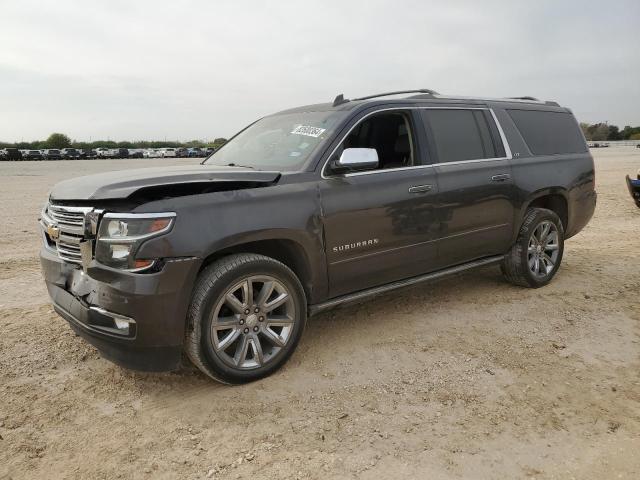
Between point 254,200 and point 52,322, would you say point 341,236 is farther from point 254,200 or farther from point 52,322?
point 52,322

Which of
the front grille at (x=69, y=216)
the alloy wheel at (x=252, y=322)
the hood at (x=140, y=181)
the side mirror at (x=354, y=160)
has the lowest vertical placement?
the alloy wheel at (x=252, y=322)

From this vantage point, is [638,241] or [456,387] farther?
[638,241]

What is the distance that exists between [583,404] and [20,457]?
3221mm

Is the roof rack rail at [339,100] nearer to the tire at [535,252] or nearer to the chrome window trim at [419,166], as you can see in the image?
the chrome window trim at [419,166]

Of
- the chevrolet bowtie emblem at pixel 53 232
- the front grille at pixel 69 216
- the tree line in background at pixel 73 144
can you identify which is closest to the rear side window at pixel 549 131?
the front grille at pixel 69 216

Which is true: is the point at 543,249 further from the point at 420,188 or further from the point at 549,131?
the point at 420,188

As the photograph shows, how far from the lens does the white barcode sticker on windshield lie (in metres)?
4.05

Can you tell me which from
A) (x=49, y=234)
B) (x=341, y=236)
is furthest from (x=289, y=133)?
(x=49, y=234)

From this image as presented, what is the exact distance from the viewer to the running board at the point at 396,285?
12.5 ft

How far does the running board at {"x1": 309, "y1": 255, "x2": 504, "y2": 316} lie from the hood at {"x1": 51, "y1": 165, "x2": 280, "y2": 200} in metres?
1.00

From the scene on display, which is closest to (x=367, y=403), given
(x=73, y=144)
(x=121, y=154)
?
(x=121, y=154)

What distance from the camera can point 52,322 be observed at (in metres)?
4.46

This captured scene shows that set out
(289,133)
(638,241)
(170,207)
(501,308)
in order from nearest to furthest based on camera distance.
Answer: (170,207)
(289,133)
(501,308)
(638,241)

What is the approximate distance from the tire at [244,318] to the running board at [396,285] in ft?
0.79
